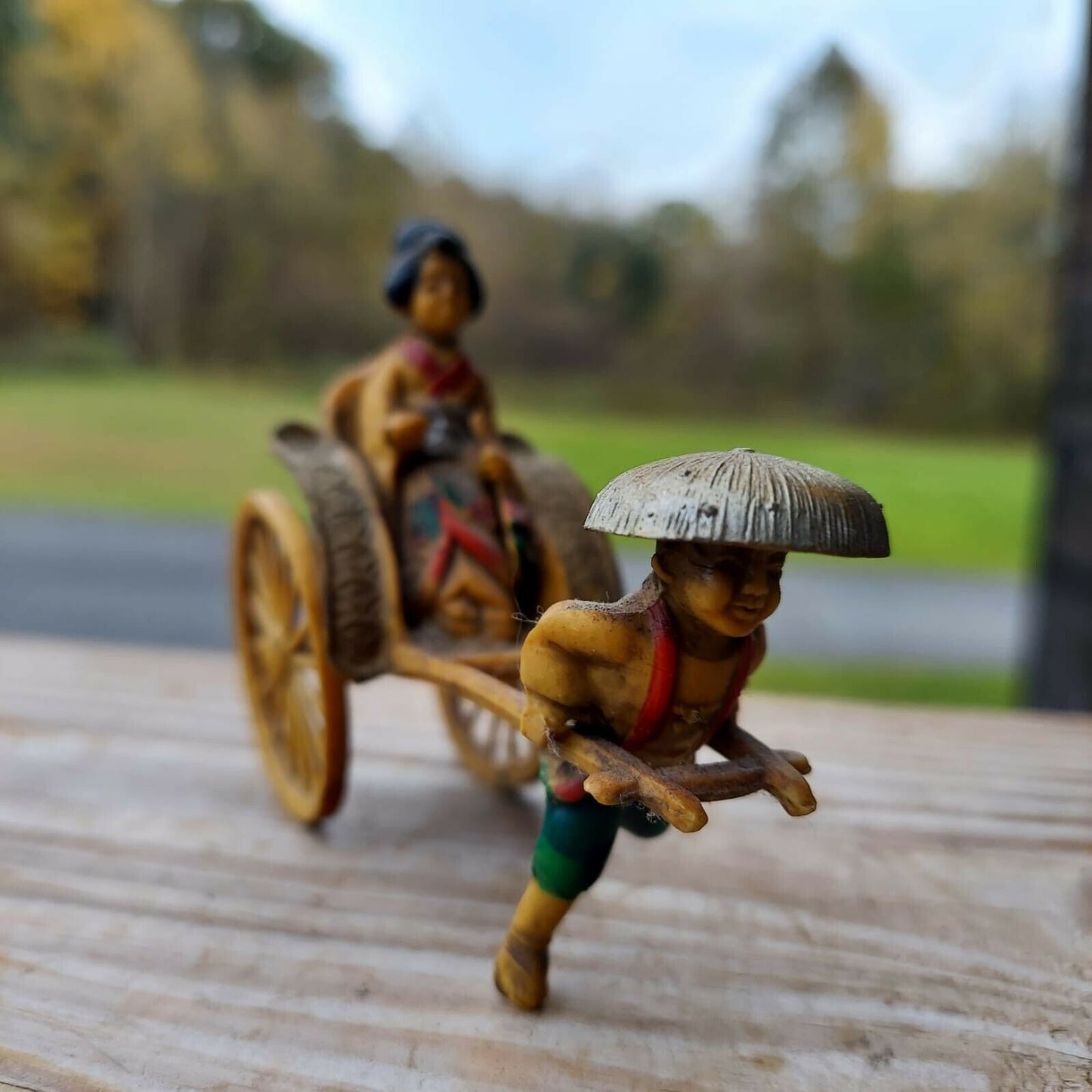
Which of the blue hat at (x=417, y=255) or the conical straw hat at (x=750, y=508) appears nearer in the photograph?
the conical straw hat at (x=750, y=508)

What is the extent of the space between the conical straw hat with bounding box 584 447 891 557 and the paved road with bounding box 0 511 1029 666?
198cm

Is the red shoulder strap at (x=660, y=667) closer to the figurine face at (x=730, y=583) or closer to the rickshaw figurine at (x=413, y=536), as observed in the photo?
the figurine face at (x=730, y=583)

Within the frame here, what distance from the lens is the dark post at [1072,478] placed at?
94.3 inches

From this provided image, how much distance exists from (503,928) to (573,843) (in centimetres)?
32

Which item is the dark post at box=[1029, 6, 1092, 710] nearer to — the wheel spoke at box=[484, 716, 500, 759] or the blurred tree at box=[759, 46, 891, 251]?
the blurred tree at box=[759, 46, 891, 251]

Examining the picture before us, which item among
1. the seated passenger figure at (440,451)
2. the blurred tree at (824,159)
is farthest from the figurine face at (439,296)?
the blurred tree at (824,159)

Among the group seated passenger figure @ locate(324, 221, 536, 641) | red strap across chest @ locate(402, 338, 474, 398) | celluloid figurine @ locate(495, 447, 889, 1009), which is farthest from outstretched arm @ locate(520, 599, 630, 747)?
red strap across chest @ locate(402, 338, 474, 398)

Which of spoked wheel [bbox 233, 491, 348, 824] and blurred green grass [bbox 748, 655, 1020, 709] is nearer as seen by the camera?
spoked wheel [bbox 233, 491, 348, 824]

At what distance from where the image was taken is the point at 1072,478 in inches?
97.0

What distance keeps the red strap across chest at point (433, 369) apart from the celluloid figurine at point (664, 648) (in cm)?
63

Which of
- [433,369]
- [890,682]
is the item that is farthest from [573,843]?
[890,682]

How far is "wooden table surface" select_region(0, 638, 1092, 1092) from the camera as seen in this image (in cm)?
98

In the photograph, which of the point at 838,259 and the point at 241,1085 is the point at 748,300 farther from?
the point at 241,1085

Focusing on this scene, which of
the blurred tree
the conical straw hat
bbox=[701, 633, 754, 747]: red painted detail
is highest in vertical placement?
the blurred tree
